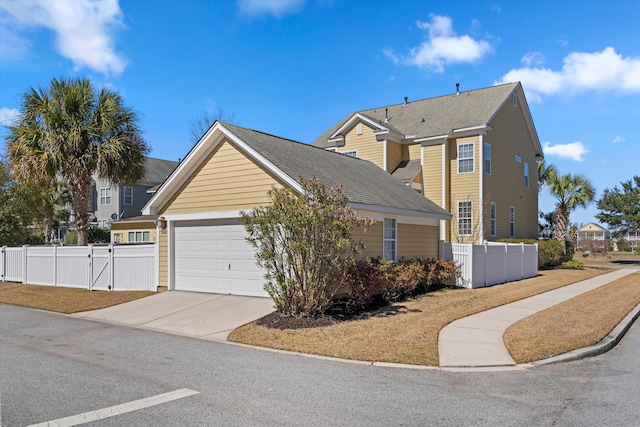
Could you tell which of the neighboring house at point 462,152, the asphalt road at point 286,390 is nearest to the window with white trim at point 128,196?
the neighboring house at point 462,152

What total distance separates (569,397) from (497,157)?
21480mm

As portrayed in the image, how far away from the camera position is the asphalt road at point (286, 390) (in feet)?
17.6

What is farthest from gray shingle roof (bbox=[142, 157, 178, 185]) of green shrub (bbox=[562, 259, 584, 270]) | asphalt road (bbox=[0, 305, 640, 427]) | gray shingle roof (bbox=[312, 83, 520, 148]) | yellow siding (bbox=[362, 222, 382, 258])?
asphalt road (bbox=[0, 305, 640, 427])

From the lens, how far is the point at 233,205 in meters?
14.3

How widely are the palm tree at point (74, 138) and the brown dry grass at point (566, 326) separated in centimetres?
1516

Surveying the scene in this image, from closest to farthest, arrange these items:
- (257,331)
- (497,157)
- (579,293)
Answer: (257,331)
(579,293)
(497,157)

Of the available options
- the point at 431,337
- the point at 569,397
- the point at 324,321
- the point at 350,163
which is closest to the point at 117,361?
the point at 324,321

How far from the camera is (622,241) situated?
234ft

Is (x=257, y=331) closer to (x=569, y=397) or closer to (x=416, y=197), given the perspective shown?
(x=569, y=397)

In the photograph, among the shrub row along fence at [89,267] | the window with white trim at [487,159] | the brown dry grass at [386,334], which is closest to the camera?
the brown dry grass at [386,334]

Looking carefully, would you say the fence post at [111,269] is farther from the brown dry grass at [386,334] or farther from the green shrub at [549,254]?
the green shrub at [549,254]

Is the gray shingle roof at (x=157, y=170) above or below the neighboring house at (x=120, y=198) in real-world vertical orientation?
above

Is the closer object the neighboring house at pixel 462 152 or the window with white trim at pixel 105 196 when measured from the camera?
the neighboring house at pixel 462 152

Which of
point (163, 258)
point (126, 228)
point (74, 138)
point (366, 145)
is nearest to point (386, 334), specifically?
point (163, 258)
